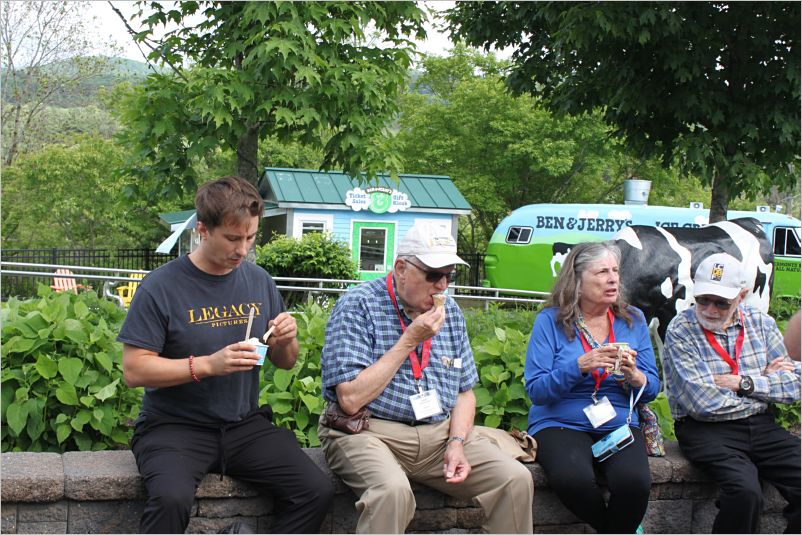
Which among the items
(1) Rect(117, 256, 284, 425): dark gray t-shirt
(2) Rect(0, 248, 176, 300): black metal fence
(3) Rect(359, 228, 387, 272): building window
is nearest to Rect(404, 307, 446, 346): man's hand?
(1) Rect(117, 256, 284, 425): dark gray t-shirt

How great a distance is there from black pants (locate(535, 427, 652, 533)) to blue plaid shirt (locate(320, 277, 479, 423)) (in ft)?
1.81

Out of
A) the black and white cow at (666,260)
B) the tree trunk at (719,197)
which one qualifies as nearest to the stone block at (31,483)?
the black and white cow at (666,260)

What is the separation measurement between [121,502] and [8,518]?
1.43 ft

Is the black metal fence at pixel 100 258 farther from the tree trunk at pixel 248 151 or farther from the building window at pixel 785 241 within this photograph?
the tree trunk at pixel 248 151

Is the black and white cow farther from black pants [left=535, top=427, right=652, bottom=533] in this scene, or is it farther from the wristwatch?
black pants [left=535, top=427, right=652, bottom=533]

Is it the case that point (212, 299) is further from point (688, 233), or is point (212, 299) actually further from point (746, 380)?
point (688, 233)

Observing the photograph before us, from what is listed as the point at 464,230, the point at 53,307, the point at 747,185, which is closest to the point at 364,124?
the point at 747,185

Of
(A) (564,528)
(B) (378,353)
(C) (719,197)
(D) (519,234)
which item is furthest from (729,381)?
(D) (519,234)

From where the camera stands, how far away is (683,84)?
885 cm

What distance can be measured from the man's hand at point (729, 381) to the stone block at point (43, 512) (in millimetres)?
3031

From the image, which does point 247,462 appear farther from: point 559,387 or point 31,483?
point 559,387

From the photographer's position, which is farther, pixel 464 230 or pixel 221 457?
pixel 464 230

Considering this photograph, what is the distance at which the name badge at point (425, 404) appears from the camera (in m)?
3.52

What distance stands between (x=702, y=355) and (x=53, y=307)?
3406mm
